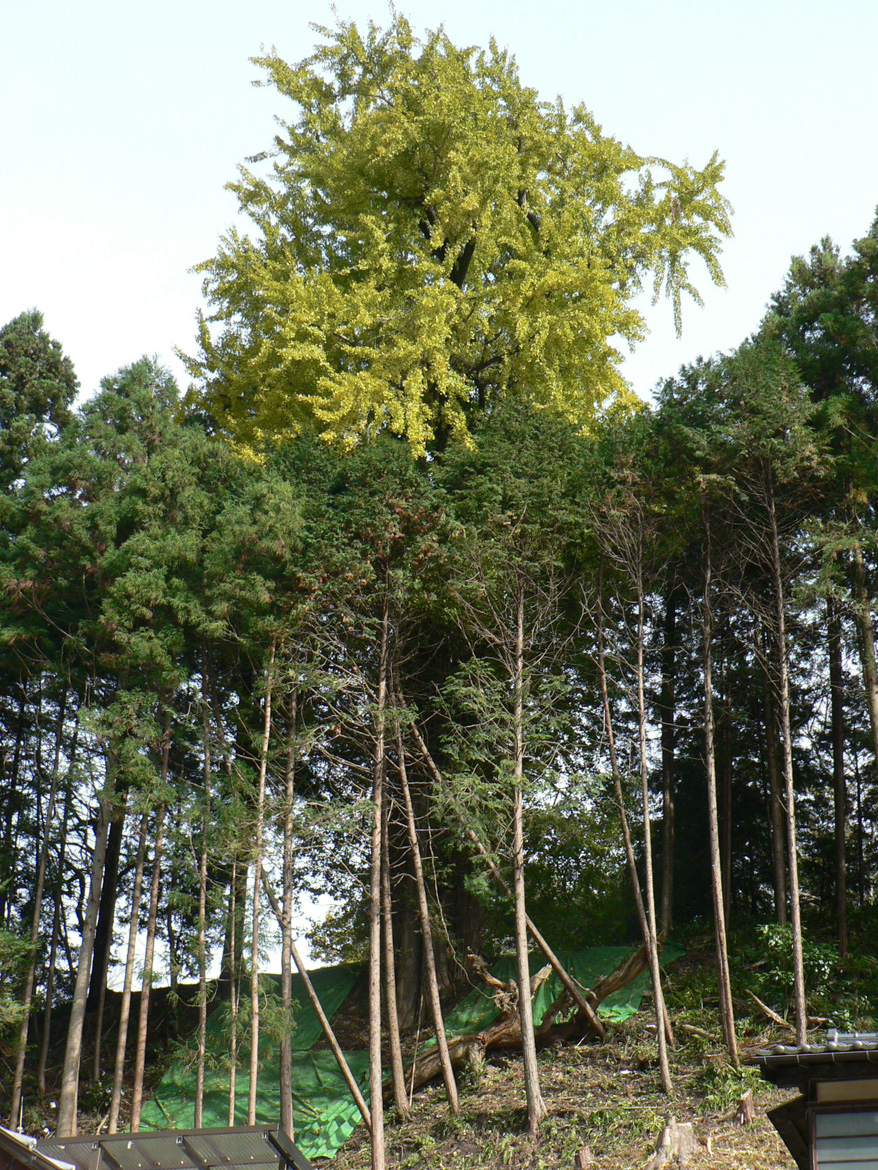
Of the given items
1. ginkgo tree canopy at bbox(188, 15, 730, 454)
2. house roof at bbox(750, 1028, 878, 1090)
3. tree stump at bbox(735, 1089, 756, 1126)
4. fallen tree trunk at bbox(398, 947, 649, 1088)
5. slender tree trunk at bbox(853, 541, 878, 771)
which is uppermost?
ginkgo tree canopy at bbox(188, 15, 730, 454)

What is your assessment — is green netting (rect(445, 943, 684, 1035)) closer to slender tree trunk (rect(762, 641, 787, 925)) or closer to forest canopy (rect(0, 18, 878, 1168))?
forest canopy (rect(0, 18, 878, 1168))

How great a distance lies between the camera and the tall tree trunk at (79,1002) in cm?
1159

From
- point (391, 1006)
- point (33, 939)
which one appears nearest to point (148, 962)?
point (33, 939)

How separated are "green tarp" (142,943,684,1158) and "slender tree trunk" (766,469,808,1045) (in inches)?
85.0

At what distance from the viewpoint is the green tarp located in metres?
11.7

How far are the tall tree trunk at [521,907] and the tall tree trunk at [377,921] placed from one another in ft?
4.54

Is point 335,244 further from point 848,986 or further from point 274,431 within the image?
point 848,986

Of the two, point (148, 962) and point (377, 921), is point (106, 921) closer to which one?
point (148, 962)

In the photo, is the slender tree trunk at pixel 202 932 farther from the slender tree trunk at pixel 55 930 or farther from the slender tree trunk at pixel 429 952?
the slender tree trunk at pixel 55 930

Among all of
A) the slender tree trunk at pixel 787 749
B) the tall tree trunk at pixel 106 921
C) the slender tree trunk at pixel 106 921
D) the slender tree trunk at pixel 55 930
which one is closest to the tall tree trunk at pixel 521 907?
the slender tree trunk at pixel 787 749

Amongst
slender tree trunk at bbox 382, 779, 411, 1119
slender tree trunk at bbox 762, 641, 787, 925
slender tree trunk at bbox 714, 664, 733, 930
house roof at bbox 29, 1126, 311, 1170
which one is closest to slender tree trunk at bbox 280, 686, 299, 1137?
slender tree trunk at bbox 382, 779, 411, 1119

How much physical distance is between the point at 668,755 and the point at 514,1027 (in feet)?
13.5

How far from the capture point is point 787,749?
1132 centimetres

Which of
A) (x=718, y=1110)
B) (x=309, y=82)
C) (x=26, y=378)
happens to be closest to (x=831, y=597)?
(x=718, y=1110)
